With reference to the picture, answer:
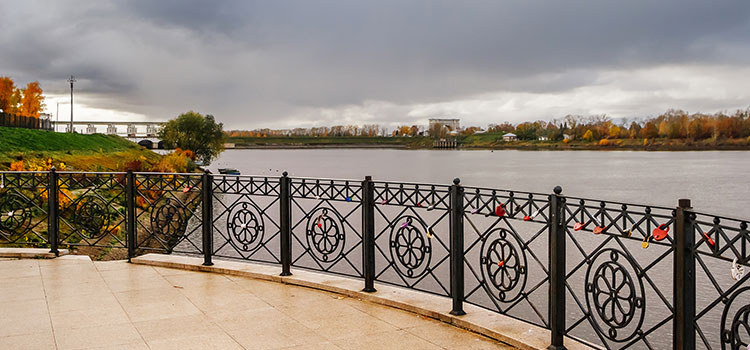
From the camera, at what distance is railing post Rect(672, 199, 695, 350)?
3504mm

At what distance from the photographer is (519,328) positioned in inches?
190

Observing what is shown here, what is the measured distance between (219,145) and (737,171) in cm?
5986

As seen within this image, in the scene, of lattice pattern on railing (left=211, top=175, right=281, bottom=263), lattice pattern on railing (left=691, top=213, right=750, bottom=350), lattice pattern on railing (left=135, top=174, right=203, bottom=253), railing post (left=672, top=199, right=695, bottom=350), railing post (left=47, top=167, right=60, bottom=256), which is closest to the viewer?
lattice pattern on railing (left=691, top=213, right=750, bottom=350)

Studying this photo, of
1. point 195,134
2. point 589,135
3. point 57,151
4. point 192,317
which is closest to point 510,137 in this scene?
point 589,135

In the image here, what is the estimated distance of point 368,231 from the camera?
6.11 m

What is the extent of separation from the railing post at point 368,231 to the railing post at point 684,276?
304 cm

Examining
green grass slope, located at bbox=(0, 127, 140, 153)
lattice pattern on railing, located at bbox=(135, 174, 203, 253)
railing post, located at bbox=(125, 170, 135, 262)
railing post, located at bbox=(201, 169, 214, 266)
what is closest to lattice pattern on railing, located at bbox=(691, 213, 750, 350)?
lattice pattern on railing, located at bbox=(135, 174, 203, 253)

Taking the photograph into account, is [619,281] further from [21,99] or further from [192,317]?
[21,99]

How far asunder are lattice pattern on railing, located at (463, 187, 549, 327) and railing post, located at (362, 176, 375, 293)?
1007 millimetres

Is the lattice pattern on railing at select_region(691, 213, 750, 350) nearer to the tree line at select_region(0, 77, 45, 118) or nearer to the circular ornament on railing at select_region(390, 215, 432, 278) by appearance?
the circular ornament on railing at select_region(390, 215, 432, 278)

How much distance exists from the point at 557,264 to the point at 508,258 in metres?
0.80

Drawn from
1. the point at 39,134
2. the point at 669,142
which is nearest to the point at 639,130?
the point at 669,142

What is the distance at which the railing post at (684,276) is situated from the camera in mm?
3504

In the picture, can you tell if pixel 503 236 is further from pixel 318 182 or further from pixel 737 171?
pixel 737 171
